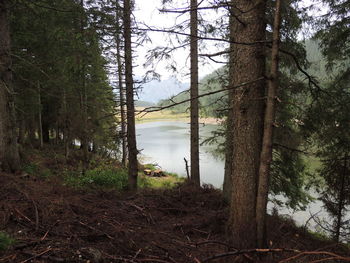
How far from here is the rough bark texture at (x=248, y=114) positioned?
2.89m

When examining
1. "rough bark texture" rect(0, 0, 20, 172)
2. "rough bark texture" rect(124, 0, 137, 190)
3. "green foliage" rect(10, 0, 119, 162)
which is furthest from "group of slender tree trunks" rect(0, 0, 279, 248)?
"rough bark texture" rect(0, 0, 20, 172)

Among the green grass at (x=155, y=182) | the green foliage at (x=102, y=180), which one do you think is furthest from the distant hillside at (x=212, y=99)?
the green foliage at (x=102, y=180)

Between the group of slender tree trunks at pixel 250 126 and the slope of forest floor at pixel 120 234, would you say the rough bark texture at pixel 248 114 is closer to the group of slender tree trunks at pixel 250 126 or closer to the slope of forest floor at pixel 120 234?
the group of slender tree trunks at pixel 250 126

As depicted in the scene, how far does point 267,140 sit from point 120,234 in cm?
217

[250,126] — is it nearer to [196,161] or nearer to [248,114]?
[248,114]

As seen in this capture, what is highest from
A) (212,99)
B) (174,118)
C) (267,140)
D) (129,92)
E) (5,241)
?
(129,92)

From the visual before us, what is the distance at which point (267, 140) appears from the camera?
274 centimetres

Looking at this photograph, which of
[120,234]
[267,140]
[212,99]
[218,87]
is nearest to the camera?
[267,140]

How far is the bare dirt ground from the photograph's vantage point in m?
2.36

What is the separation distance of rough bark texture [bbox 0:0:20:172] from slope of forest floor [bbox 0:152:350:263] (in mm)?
1391

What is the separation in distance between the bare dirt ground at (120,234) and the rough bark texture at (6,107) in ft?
4.97

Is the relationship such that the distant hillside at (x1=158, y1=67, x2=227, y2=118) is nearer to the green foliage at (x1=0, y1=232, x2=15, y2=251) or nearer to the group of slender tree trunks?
the group of slender tree trunks

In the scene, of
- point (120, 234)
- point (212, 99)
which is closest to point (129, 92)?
point (212, 99)

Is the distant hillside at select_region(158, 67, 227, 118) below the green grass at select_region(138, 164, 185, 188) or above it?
above
